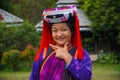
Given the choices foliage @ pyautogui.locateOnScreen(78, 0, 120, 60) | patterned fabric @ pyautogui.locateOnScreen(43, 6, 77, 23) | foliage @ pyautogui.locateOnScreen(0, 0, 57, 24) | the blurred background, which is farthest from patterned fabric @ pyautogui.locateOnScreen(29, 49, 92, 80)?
foliage @ pyautogui.locateOnScreen(0, 0, 57, 24)

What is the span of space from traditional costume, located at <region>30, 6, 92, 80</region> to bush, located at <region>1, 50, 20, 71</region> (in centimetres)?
1592

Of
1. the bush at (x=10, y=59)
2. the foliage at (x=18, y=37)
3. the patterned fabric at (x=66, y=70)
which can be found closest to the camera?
the patterned fabric at (x=66, y=70)

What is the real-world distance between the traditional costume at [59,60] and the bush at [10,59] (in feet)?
52.2

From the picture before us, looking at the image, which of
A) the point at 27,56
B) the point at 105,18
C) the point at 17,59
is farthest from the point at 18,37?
the point at 105,18

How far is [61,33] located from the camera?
11.3 ft

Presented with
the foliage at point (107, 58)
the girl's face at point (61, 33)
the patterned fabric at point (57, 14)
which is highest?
the patterned fabric at point (57, 14)

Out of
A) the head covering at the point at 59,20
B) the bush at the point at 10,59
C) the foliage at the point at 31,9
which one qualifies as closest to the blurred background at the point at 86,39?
the bush at the point at 10,59

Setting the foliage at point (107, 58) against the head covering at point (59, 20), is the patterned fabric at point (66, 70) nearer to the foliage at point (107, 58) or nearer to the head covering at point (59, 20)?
the head covering at point (59, 20)

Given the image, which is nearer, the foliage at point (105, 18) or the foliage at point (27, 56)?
the foliage at point (27, 56)

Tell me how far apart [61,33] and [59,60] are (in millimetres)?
206

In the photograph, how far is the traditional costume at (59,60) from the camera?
332cm

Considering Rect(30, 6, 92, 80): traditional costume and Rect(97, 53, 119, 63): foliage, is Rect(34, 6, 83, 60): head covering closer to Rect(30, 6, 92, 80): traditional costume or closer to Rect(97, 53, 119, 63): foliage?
Rect(30, 6, 92, 80): traditional costume

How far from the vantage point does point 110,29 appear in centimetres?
2525

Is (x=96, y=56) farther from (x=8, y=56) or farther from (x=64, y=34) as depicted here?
(x=64, y=34)
